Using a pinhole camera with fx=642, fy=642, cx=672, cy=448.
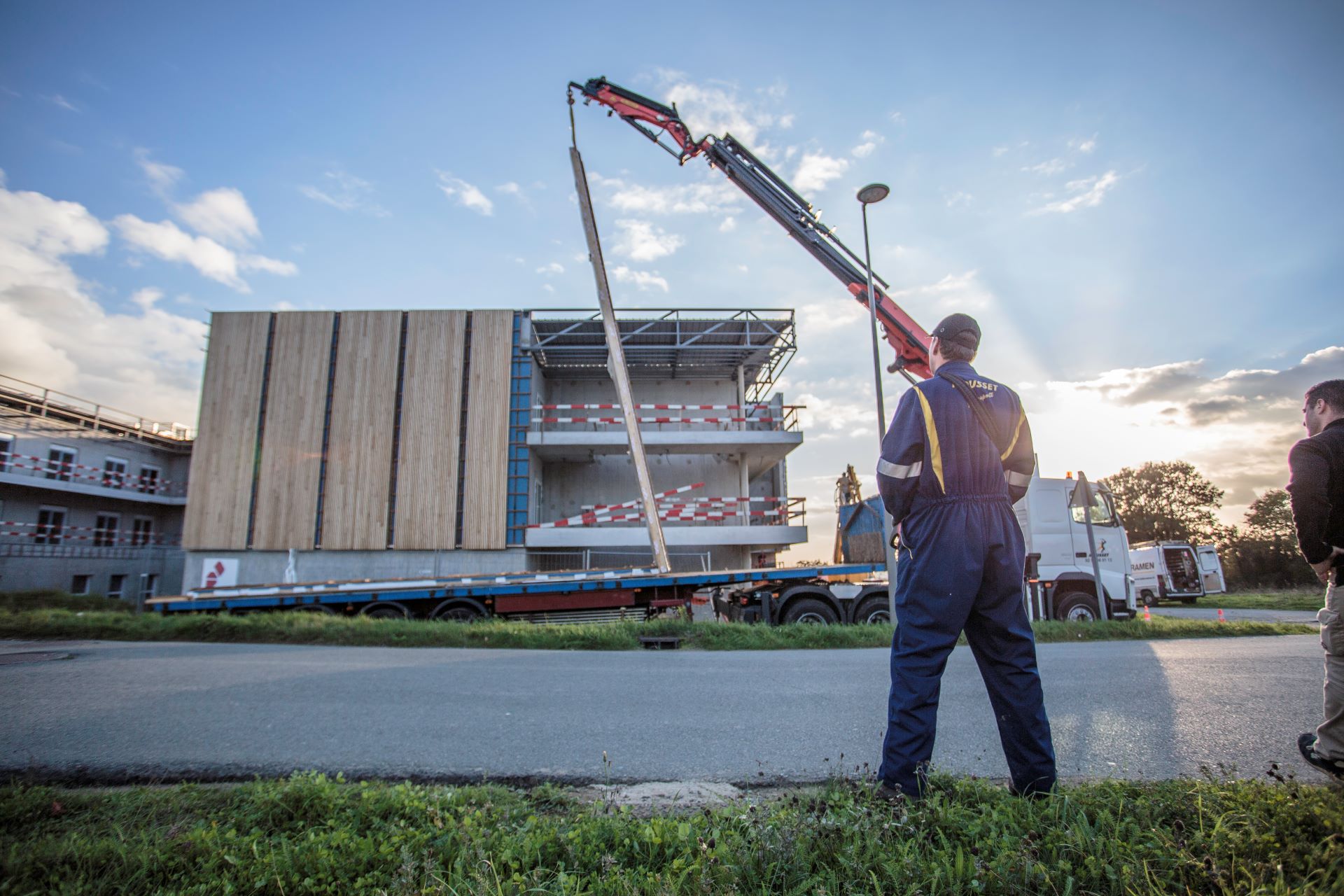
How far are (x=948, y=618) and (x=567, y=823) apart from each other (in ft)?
4.92

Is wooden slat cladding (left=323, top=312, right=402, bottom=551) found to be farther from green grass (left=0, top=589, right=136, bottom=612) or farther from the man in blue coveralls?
the man in blue coveralls

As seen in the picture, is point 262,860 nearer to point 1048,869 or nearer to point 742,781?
point 742,781

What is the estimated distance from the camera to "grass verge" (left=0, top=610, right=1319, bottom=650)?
28.4ft

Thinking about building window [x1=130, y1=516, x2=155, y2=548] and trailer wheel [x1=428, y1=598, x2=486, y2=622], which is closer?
trailer wheel [x1=428, y1=598, x2=486, y2=622]

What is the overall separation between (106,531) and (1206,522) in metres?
62.6

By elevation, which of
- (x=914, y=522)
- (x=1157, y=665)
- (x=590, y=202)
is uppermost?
(x=590, y=202)

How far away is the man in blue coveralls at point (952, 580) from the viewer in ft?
7.56

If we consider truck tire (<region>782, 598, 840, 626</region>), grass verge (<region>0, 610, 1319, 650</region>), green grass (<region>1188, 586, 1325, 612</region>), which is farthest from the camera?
green grass (<region>1188, 586, 1325, 612</region>)

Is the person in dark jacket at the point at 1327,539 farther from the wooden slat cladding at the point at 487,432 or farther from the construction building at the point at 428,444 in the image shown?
the wooden slat cladding at the point at 487,432

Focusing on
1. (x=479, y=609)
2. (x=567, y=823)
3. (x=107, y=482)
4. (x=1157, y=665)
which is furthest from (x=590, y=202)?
(x=107, y=482)

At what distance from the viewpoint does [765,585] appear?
1145 cm

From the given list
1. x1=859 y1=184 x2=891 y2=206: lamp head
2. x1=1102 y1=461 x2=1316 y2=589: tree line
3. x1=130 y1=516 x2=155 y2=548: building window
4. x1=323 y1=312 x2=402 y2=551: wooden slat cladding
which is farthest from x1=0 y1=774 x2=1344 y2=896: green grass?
x1=1102 y1=461 x2=1316 y2=589: tree line

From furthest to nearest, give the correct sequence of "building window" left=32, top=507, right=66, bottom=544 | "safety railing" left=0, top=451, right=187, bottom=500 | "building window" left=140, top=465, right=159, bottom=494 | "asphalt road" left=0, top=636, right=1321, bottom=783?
1. "building window" left=140, top=465, right=159, bottom=494
2. "building window" left=32, top=507, right=66, bottom=544
3. "safety railing" left=0, top=451, right=187, bottom=500
4. "asphalt road" left=0, top=636, right=1321, bottom=783

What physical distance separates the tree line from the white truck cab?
27102mm
